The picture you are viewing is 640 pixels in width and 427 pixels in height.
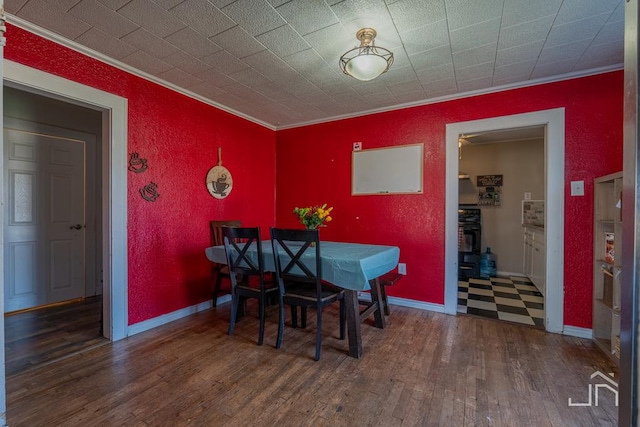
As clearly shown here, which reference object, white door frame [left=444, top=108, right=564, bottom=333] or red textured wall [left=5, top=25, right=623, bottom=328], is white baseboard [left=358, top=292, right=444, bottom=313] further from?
white door frame [left=444, top=108, right=564, bottom=333]

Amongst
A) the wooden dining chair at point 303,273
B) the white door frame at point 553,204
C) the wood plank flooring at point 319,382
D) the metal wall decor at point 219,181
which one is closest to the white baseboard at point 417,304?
the wood plank flooring at point 319,382

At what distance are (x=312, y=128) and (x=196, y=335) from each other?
2.88 metres

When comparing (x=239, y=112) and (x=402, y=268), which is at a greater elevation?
(x=239, y=112)

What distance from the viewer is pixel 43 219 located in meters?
3.34

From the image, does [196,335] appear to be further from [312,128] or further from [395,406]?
[312,128]

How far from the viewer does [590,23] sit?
6.28ft

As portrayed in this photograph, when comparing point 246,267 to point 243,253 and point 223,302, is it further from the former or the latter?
point 223,302

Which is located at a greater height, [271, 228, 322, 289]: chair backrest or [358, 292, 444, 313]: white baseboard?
[271, 228, 322, 289]: chair backrest

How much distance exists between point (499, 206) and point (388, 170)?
2.80m

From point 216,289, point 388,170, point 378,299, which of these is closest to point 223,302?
point 216,289

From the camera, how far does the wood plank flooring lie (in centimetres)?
160

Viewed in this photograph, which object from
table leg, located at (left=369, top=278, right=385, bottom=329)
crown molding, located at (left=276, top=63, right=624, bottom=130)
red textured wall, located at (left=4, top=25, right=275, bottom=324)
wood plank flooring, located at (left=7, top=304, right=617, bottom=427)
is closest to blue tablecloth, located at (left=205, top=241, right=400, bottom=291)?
table leg, located at (left=369, top=278, right=385, bottom=329)

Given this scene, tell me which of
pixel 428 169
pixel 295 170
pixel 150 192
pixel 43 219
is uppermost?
pixel 295 170

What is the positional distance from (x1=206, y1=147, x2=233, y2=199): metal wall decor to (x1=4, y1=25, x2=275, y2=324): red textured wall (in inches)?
2.4
